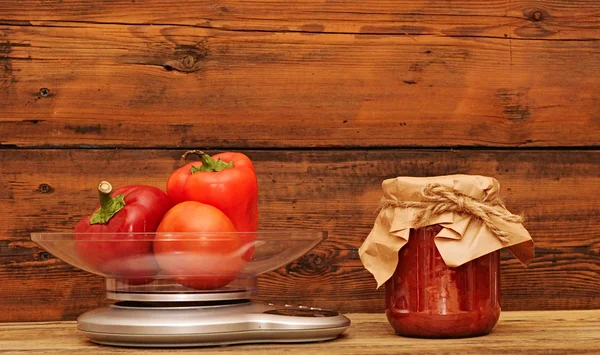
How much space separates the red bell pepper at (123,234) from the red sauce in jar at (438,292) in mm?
302

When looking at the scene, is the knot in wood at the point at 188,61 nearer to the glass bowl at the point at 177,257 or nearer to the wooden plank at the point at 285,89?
the wooden plank at the point at 285,89

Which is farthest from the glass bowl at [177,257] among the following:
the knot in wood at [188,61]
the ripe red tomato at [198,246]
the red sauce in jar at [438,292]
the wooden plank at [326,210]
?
the knot in wood at [188,61]

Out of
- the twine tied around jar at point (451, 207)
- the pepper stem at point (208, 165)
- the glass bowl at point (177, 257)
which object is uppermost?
the pepper stem at point (208, 165)

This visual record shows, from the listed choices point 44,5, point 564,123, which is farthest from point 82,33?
point 564,123

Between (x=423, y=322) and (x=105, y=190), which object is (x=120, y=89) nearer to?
(x=105, y=190)

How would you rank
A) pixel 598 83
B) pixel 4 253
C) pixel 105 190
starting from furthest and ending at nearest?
1. pixel 598 83
2. pixel 4 253
3. pixel 105 190

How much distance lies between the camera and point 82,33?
3.99 ft

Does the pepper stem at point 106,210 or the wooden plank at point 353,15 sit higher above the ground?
the wooden plank at point 353,15

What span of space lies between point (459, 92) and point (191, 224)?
57 centimetres

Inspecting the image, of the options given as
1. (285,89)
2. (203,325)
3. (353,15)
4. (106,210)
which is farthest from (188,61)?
(203,325)

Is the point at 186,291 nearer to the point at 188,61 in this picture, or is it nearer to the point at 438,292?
the point at 438,292

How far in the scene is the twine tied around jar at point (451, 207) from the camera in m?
0.92

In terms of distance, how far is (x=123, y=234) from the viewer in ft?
2.92

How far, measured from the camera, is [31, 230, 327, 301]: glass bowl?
893mm
